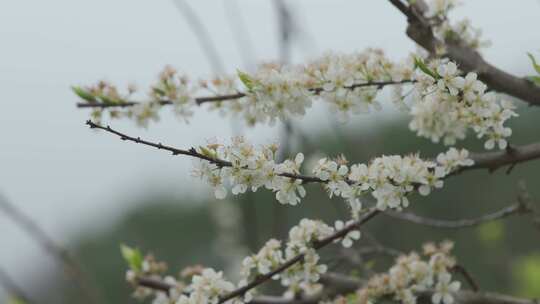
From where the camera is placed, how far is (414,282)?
1.90m

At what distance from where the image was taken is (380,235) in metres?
7.69

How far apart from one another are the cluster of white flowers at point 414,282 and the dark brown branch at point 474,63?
43cm

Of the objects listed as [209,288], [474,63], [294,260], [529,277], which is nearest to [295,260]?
[294,260]

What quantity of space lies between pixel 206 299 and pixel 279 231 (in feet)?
4.64

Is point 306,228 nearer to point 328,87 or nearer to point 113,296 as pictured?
point 328,87

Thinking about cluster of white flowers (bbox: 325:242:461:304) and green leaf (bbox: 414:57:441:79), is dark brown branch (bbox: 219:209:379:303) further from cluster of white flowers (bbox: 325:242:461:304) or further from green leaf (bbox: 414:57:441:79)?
green leaf (bbox: 414:57:441:79)

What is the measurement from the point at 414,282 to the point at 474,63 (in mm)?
557

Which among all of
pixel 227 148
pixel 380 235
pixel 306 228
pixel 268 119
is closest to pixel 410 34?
pixel 268 119

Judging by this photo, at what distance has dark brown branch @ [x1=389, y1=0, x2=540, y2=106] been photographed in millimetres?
1767

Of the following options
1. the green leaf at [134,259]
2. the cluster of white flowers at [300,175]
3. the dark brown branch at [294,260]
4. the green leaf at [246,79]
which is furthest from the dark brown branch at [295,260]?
the green leaf at [134,259]

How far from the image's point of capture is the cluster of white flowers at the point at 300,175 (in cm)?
142

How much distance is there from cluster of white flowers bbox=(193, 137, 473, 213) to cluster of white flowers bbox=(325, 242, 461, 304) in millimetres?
354

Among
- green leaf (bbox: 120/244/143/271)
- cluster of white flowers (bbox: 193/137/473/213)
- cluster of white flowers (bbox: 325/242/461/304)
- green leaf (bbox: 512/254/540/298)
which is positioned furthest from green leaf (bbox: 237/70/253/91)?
green leaf (bbox: 512/254/540/298)

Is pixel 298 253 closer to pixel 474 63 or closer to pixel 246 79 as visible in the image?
pixel 246 79
